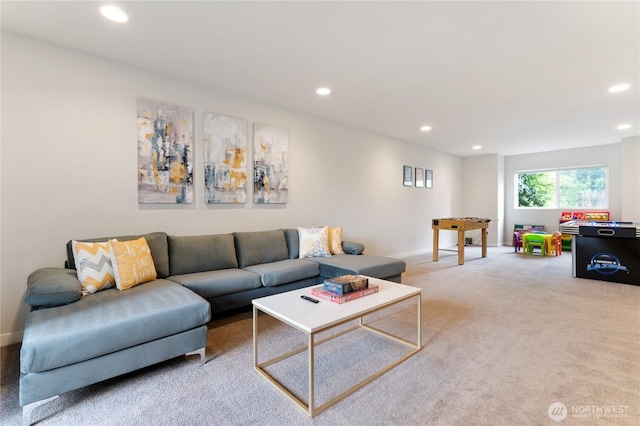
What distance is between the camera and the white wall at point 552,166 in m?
6.54

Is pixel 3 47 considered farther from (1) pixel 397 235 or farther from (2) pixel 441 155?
(2) pixel 441 155

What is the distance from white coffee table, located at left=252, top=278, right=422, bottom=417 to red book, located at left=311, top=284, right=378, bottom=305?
0.10 feet

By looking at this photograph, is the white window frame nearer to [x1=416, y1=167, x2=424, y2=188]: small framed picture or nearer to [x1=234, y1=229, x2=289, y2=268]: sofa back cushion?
[x1=416, y1=167, x2=424, y2=188]: small framed picture

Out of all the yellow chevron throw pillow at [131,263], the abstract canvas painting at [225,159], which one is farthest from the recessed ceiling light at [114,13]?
the yellow chevron throw pillow at [131,263]

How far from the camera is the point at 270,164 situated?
12.9 ft

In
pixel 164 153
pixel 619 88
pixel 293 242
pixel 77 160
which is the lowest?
pixel 293 242

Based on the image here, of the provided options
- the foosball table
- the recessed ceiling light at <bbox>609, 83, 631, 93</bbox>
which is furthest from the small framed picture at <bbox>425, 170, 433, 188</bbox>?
the recessed ceiling light at <bbox>609, 83, 631, 93</bbox>

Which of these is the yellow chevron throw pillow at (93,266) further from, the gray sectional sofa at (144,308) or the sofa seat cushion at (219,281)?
the sofa seat cushion at (219,281)

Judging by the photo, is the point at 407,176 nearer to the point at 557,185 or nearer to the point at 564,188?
the point at 557,185

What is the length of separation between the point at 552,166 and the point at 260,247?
772 cm

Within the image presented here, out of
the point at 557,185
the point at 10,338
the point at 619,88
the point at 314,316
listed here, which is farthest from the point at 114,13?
the point at 557,185

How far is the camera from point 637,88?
3.43 m

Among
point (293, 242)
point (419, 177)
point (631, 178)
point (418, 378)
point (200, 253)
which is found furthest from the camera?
point (419, 177)

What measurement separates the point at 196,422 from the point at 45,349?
0.85m
